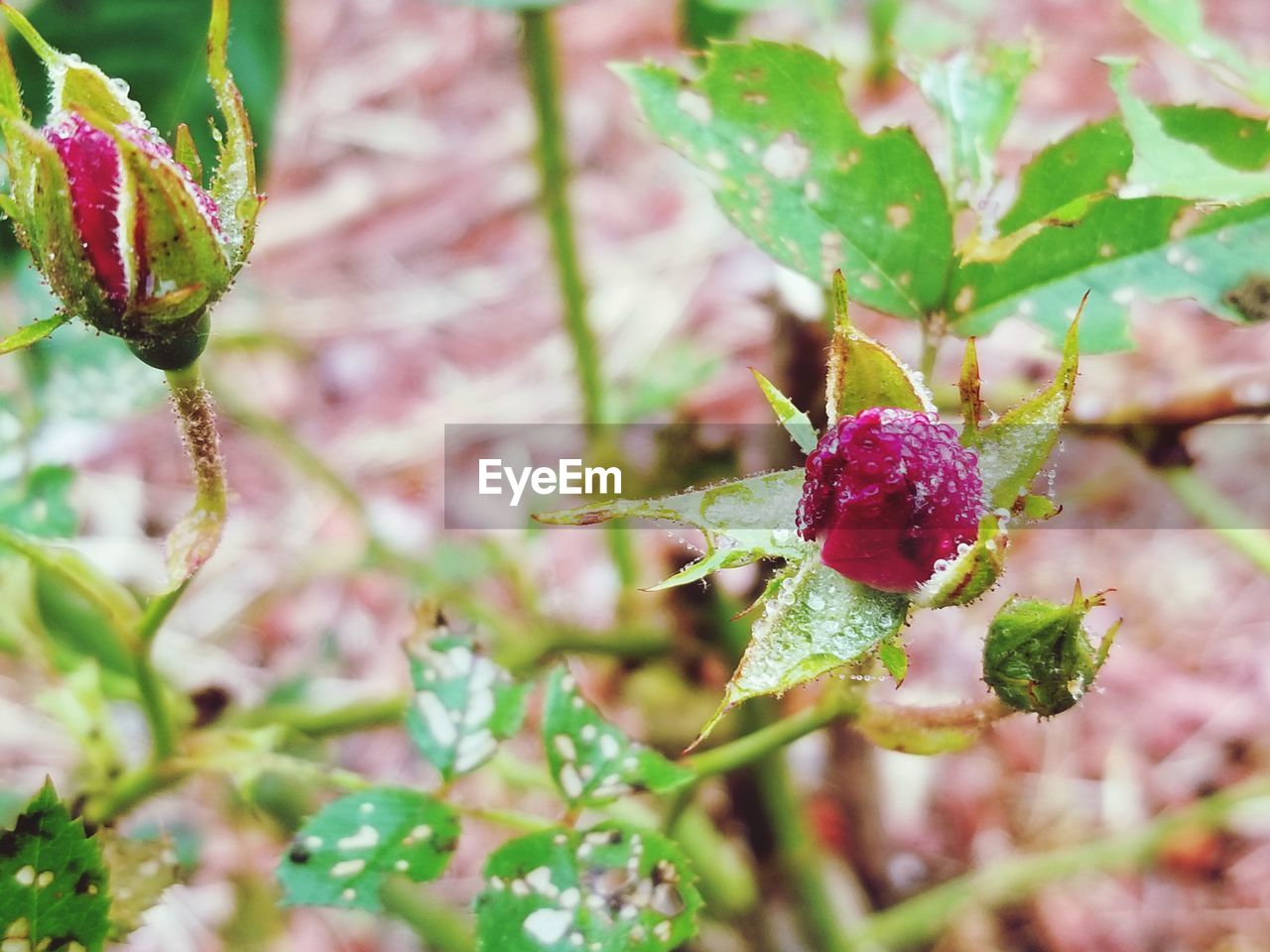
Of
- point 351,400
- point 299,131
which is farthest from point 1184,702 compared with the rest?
point 299,131

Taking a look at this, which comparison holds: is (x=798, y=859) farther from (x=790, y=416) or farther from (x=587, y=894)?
(x=790, y=416)

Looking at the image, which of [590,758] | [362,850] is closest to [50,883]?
[362,850]

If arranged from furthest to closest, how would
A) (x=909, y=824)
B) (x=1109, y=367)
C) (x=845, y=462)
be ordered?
(x=1109, y=367)
(x=909, y=824)
(x=845, y=462)

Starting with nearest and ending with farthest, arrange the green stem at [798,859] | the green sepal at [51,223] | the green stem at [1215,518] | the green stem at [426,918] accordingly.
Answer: the green sepal at [51,223], the green stem at [1215,518], the green stem at [426,918], the green stem at [798,859]

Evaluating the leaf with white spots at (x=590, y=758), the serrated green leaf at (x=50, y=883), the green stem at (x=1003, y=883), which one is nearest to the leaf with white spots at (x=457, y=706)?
the leaf with white spots at (x=590, y=758)

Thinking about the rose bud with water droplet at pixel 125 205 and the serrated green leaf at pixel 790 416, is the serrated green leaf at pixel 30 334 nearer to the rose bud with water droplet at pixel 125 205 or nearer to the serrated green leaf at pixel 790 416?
the rose bud with water droplet at pixel 125 205

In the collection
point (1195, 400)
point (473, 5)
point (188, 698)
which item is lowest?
point (188, 698)

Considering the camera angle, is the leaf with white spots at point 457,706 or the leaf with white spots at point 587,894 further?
the leaf with white spots at point 457,706

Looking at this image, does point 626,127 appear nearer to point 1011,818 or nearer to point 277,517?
point 277,517
